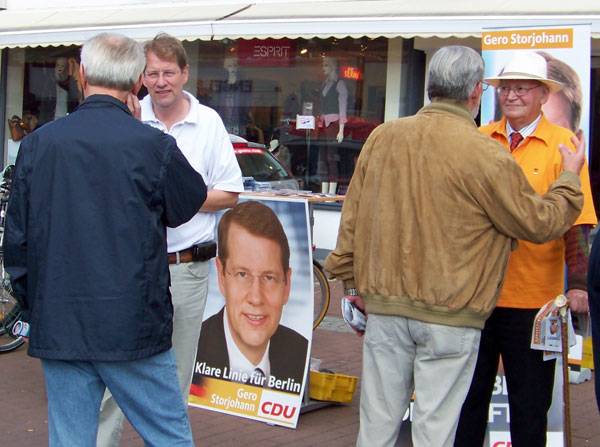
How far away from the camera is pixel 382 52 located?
11.9 metres

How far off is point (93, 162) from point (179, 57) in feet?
4.18

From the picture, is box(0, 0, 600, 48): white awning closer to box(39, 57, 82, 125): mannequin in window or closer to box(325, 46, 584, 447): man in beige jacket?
box(39, 57, 82, 125): mannequin in window

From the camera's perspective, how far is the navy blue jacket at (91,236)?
2.87m

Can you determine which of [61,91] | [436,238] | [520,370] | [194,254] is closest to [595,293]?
[436,238]

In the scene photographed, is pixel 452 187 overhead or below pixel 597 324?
overhead

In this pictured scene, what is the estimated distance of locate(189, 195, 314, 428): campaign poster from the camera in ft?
16.6

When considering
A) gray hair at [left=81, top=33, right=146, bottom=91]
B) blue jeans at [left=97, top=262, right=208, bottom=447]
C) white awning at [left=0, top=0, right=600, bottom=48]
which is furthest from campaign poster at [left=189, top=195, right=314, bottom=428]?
white awning at [left=0, top=0, right=600, bottom=48]

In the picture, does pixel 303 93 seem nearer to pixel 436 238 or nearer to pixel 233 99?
pixel 233 99

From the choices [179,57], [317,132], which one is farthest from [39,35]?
[179,57]

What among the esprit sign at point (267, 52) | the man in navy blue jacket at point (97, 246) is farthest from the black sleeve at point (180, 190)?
the esprit sign at point (267, 52)

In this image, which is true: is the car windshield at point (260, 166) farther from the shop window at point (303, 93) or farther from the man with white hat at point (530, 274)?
the man with white hat at point (530, 274)

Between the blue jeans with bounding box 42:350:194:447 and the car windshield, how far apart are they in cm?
732

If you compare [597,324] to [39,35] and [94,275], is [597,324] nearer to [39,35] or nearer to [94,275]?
[94,275]

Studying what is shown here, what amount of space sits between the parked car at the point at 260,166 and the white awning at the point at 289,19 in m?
1.37
